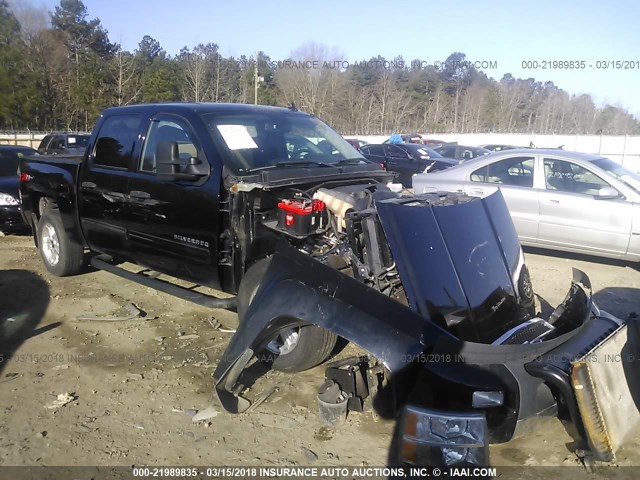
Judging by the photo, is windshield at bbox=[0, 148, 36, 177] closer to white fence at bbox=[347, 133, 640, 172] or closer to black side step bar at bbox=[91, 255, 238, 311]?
black side step bar at bbox=[91, 255, 238, 311]

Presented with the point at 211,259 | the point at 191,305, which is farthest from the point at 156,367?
the point at 191,305

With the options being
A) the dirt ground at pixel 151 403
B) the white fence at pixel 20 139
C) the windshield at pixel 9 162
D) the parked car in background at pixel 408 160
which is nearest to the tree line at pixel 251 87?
the white fence at pixel 20 139

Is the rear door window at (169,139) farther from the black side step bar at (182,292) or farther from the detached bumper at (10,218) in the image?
the detached bumper at (10,218)

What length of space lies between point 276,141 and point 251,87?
52650 millimetres

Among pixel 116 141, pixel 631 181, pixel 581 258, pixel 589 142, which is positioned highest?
pixel 589 142

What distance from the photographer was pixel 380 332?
9.19ft

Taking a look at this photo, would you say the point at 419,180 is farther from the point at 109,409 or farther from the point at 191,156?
the point at 109,409

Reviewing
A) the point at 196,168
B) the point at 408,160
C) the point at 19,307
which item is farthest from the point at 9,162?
the point at 408,160

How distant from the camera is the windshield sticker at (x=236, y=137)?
14.5ft

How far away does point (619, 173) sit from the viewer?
7492mm

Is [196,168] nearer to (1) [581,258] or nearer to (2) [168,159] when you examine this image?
(2) [168,159]

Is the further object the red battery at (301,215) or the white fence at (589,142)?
the white fence at (589,142)

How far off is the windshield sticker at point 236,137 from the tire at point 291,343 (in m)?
1.06

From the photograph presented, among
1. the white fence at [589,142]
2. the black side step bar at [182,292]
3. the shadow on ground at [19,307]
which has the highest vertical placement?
the white fence at [589,142]
